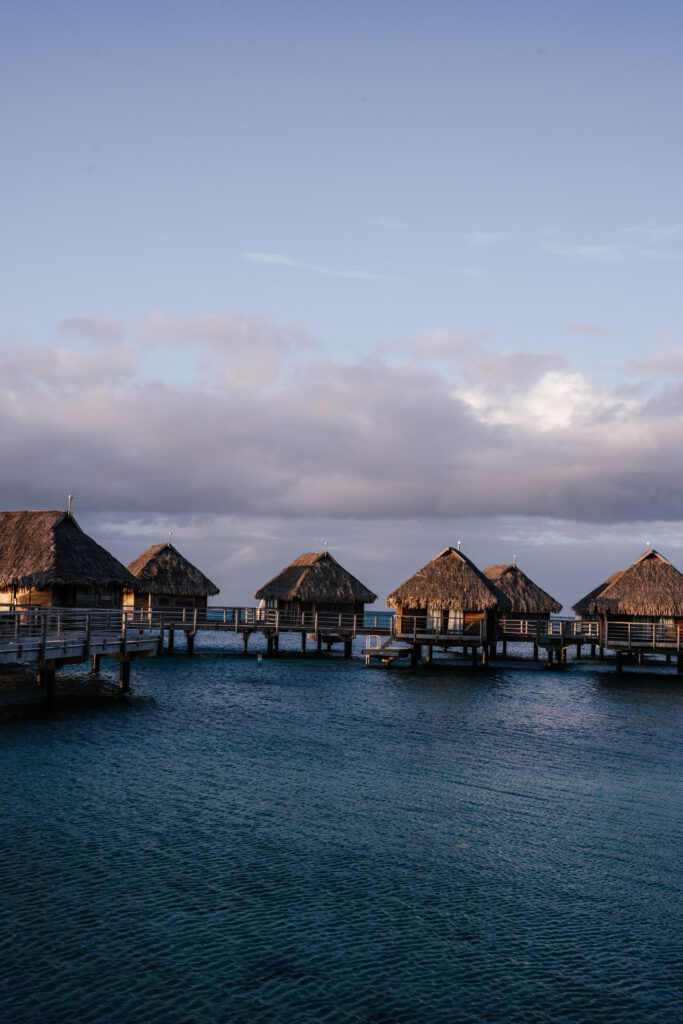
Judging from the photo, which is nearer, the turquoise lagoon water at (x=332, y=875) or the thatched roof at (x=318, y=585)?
the turquoise lagoon water at (x=332, y=875)

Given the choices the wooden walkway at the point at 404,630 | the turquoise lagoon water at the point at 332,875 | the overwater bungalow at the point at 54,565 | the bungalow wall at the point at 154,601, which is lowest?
the turquoise lagoon water at the point at 332,875

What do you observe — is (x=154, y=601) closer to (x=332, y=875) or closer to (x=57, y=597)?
(x=57, y=597)

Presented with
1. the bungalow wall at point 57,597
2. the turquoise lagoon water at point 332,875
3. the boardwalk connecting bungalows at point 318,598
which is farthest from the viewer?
the boardwalk connecting bungalows at point 318,598

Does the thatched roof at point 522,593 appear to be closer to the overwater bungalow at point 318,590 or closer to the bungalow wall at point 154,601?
the overwater bungalow at point 318,590

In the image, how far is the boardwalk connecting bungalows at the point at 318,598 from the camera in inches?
2016

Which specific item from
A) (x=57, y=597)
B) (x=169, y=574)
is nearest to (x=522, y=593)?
(x=169, y=574)

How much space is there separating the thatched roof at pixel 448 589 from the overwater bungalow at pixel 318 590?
648 centimetres

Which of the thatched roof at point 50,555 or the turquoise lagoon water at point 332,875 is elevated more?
the thatched roof at point 50,555

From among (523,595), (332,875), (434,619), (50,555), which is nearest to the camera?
(332,875)

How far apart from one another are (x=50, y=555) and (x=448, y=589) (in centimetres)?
2155

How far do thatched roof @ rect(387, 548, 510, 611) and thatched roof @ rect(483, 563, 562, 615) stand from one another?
910cm

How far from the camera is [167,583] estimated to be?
52625mm

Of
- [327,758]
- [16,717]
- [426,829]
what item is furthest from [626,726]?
[16,717]

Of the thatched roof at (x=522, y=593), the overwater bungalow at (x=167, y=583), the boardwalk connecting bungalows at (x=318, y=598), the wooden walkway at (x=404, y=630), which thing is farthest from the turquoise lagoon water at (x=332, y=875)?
the thatched roof at (x=522, y=593)
